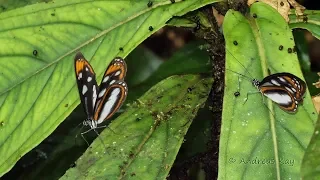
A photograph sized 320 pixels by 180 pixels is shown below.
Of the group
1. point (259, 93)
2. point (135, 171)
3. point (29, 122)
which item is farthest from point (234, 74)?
point (29, 122)

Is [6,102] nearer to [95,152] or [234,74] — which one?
[95,152]

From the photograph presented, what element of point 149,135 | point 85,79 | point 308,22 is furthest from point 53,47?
point 308,22

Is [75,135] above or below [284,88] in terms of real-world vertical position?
below

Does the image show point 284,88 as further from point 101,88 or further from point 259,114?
point 101,88

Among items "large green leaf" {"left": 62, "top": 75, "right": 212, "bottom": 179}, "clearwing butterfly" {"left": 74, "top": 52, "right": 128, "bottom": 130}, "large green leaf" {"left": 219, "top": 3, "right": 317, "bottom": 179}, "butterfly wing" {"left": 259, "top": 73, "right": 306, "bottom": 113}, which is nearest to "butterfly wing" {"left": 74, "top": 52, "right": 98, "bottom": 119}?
"clearwing butterfly" {"left": 74, "top": 52, "right": 128, "bottom": 130}

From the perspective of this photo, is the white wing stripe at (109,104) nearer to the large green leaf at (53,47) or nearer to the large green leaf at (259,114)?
the large green leaf at (53,47)

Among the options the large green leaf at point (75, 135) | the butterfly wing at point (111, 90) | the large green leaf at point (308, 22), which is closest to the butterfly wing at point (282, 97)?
the large green leaf at point (308, 22)
